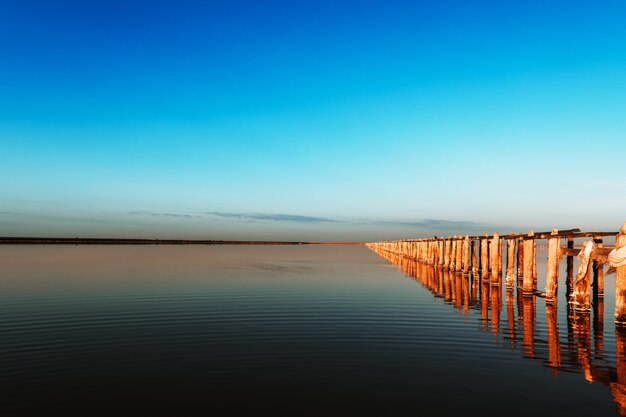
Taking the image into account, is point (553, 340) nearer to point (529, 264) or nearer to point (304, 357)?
point (304, 357)

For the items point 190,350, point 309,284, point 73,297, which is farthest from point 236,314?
point 309,284

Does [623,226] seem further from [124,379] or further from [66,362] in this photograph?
[66,362]

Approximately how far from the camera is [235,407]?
739 cm

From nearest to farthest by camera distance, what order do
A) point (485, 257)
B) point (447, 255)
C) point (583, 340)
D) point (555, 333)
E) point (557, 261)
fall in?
point (583, 340) < point (555, 333) < point (557, 261) < point (485, 257) < point (447, 255)

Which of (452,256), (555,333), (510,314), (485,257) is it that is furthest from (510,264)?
(555,333)

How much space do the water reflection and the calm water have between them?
62 millimetres

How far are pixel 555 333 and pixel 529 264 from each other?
8.96 m

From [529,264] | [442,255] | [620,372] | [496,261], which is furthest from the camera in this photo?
[442,255]

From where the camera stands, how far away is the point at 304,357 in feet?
34.9

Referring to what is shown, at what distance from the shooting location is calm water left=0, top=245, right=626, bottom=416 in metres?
7.63

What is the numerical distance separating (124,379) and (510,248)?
842 inches

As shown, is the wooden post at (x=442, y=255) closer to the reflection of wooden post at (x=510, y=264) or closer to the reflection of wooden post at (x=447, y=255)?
the reflection of wooden post at (x=447, y=255)

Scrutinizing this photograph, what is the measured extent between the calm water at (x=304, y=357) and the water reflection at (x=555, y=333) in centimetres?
6

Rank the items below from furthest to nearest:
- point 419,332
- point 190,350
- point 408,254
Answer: point 408,254
point 419,332
point 190,350
